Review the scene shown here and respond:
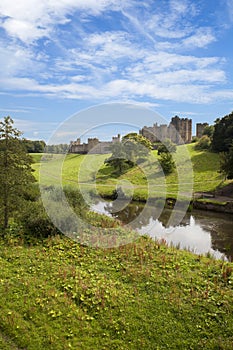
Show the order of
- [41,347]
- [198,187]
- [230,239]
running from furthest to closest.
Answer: [198,187] < [230,239] < [41,347]

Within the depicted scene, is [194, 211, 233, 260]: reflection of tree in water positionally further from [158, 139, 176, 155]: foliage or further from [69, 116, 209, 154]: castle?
[158, 139, 176, 155]: foliage

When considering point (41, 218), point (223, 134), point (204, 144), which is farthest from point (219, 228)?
point (204, 144)

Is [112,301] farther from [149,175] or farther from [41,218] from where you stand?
[149,175]

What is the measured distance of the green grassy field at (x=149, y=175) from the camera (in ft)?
131

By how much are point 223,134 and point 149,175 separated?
59.9 ft

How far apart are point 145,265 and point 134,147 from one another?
38320mm

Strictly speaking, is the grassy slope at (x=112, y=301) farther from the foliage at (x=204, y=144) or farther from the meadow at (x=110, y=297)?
the foliage at (x=204, y=144)

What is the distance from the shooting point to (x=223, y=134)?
54969mm

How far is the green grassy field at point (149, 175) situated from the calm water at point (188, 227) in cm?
640

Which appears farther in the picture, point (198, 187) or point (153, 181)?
point (153, 181)

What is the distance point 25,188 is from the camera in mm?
16312

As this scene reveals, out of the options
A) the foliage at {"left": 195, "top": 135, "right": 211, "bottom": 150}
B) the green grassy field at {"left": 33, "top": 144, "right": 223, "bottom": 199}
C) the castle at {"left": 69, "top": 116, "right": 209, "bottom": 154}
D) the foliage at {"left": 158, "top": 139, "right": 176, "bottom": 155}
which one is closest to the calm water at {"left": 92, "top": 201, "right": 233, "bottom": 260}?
the green grassy field at {"left": 33, "top": 144, "right": 223, "bottom": 199}

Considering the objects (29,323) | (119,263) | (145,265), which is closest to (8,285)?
(29,323)

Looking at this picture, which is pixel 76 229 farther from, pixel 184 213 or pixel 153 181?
pixel 153 181
